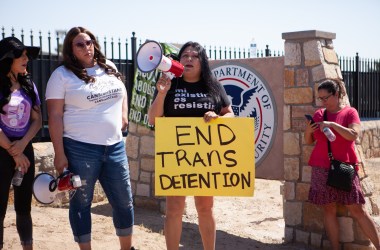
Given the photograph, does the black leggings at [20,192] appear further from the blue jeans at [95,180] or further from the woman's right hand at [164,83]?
the woman's right hand at [164,83]

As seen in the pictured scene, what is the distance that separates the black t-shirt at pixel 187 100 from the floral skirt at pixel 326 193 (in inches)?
57.9

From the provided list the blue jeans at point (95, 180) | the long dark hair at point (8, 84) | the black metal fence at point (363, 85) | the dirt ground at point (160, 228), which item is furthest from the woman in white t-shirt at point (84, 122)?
the black metal fence at point (363, 85)

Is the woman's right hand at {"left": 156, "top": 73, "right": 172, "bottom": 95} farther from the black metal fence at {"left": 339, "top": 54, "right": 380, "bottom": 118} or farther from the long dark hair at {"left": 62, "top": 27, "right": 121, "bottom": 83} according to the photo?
the black metal fence at {"left": 339, "top": 54, "right": 380, "bottom": 118}

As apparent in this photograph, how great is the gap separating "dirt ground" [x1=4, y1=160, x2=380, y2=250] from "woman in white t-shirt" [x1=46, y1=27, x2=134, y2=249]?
1298 millimetres

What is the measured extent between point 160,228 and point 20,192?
2377mm

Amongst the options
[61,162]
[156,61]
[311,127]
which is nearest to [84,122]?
[61,162]

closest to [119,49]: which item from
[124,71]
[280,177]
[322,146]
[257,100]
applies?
[124,71]

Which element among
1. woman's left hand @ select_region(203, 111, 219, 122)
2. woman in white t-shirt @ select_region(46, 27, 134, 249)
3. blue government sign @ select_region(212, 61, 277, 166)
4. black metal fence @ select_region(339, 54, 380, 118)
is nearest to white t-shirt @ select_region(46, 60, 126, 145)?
woman in white t-shirt @ select_region(46, 27, 134, 249)

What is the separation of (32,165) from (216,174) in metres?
1.35

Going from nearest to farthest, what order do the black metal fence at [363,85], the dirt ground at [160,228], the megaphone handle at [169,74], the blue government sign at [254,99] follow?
the megaphone handle at [169,74] → the dirt ground at [160,228] → the blue government sign at [254,99] → the black metal fence at [363,85]

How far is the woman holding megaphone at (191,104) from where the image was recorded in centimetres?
375

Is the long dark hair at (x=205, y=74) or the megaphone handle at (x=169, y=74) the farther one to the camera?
the long dark hair at (x=205, y=74)

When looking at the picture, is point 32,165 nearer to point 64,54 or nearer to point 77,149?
point 77,149

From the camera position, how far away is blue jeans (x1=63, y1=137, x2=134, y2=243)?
3.62 m
